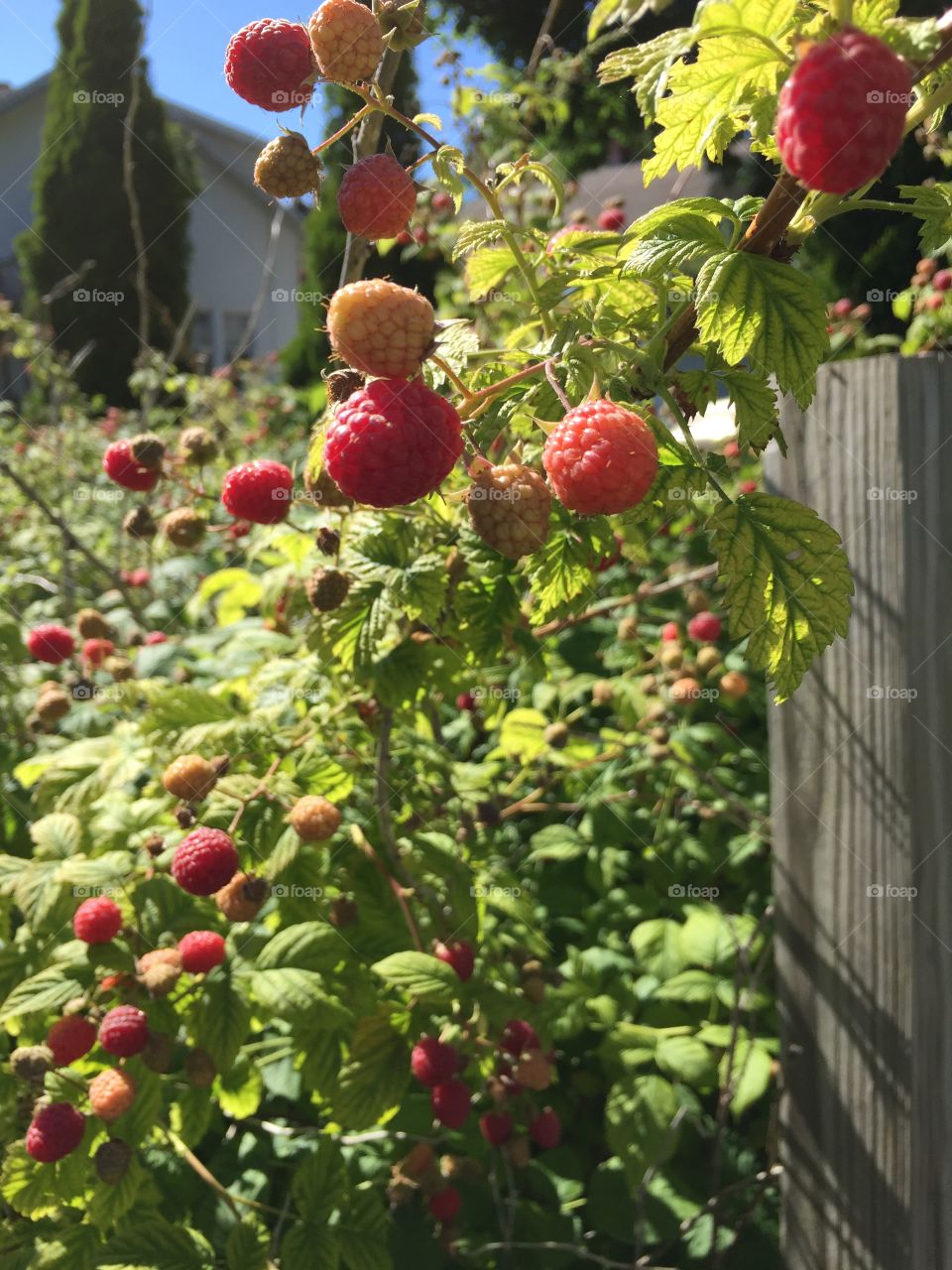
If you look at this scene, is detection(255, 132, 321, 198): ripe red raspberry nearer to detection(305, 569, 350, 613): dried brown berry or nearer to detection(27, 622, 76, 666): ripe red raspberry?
detection(305, 569, 350, 613): dried brown berry

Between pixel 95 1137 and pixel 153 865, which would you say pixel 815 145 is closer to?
pixel 153 865

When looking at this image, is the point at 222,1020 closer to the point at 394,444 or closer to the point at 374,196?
the point at 394,444

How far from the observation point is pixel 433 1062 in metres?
1.24

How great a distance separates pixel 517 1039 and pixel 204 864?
0.60 meters

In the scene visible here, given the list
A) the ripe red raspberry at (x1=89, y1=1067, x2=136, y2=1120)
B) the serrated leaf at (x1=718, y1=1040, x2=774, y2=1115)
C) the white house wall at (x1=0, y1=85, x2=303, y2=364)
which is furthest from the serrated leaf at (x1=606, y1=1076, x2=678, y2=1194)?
the white house wall at (x1=0, y1=85, x2=303, y2=364)

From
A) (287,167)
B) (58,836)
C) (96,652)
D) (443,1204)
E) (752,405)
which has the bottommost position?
(443,1204)

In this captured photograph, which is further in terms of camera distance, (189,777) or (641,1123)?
(641,1123)

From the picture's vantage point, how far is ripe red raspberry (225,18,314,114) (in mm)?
852

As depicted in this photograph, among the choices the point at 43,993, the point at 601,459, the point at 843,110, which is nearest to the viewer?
the point at 843,110

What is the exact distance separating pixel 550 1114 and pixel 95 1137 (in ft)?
2.50

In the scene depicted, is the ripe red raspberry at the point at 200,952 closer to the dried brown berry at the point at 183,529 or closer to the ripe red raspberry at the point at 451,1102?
the ripe red raspberry at the point at 451,1102

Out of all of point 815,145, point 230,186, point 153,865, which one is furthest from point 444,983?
point 230,186

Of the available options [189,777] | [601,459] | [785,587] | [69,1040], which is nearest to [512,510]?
[601,459]

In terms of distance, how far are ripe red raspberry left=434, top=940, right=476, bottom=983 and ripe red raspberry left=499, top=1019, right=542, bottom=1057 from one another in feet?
0.52
